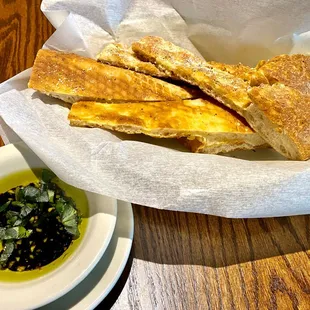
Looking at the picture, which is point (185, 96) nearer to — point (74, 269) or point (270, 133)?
point (270, 133)

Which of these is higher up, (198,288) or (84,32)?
(84,32)

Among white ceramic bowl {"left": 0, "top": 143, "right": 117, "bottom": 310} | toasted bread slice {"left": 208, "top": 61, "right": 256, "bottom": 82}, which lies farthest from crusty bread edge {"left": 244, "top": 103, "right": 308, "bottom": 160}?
white ceramic bowl {"left": 0, "top": 143, "right": 117, "bottom": 310}

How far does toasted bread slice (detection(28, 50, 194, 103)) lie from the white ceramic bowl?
25 centimetres

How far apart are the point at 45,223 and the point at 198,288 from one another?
358mm

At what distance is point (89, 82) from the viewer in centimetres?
108

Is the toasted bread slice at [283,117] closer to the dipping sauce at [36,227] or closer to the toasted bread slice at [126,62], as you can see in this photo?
the toasted bread slice at [126,62]

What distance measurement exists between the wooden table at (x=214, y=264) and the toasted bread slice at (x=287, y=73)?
324 mm

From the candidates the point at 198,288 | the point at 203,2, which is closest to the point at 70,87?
the point at 203,2

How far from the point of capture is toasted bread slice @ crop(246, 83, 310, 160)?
102 centimetres

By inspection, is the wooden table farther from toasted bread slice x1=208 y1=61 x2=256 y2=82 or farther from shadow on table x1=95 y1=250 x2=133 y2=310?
toasted bread slice x1=208 y1=61 x2=256 y2=82

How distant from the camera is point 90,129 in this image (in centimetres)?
103

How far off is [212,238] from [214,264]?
6 cm

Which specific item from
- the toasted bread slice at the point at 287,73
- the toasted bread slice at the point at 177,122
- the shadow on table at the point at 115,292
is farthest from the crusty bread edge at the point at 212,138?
the shadow on table at the point at 115,292

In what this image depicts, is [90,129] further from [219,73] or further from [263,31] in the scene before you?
[263,31]
